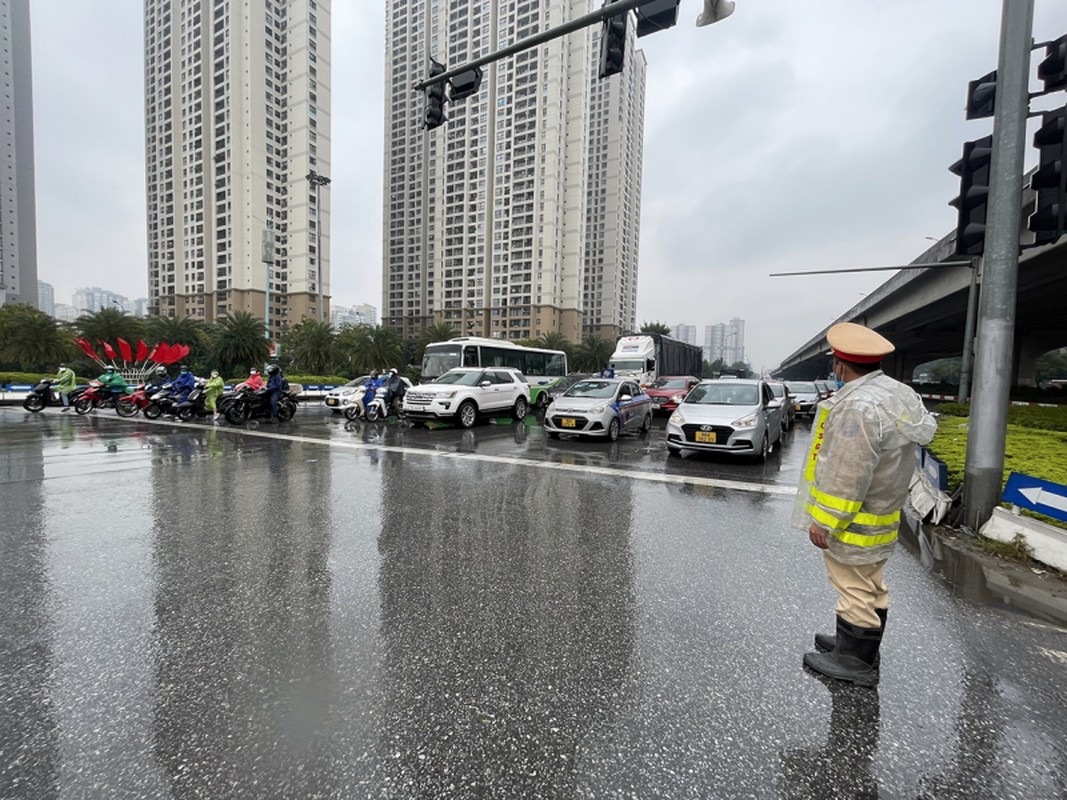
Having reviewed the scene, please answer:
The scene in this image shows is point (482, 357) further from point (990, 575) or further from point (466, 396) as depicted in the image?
point (990, 575)

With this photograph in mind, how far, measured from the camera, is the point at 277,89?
284 feet

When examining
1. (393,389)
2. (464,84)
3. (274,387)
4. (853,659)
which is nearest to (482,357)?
(393,389)

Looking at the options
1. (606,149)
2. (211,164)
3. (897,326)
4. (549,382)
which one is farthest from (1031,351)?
(211,164)

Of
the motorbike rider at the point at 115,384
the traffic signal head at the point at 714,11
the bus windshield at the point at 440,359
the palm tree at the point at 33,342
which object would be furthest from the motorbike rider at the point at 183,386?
the palm tree at the point at 33,342

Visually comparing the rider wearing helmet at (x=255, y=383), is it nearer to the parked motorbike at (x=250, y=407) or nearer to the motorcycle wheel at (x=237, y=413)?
the parked motorbike at (x=250, y=407)

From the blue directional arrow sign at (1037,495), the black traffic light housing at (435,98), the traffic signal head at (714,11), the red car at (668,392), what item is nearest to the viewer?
the blue directional arrow sign at (1037,495)

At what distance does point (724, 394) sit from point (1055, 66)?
21.1 feet

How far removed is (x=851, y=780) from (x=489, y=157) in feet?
361

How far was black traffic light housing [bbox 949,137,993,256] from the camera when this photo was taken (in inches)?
216

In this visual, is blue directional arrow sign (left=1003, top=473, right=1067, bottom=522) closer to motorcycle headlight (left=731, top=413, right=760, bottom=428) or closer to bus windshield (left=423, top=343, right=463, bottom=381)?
motorcycle headlight (left=731, top=413, right=760, bottom=428)

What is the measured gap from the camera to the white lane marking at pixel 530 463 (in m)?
7.45

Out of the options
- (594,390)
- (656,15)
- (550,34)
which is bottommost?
(594,390)

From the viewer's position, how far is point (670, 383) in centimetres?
2002

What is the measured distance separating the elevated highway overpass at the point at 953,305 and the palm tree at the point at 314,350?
113 ft
